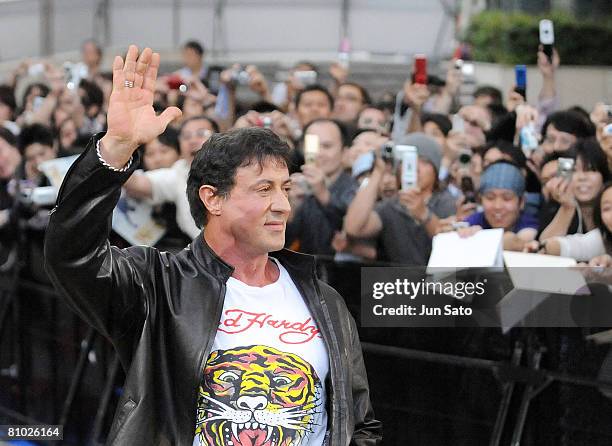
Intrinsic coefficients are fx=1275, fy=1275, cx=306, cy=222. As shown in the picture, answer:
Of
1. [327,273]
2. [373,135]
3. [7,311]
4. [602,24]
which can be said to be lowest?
[7,311]

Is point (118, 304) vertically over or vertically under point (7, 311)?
over

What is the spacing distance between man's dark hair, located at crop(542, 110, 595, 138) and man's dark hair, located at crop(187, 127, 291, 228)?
378 cm

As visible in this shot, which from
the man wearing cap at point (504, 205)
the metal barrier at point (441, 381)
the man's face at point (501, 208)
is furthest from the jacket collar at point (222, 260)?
the man's face at point (501, 208)

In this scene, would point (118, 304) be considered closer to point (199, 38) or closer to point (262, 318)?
point (262, 318)

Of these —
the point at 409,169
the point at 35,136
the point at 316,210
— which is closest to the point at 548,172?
the point at 409,169

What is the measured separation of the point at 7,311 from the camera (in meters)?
7.77

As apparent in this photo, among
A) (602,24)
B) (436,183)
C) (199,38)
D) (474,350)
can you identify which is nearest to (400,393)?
(474,350)

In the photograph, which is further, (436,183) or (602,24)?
(602,24)

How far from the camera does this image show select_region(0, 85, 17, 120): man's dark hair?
11.1m

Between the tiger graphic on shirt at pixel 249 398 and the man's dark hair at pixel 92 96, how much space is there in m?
7.91

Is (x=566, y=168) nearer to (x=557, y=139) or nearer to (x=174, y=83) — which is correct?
Answer: (x=557, y=139)

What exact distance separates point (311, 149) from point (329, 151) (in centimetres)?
32

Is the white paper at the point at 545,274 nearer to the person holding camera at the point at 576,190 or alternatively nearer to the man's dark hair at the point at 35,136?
the person holding camera at the point at 576,190

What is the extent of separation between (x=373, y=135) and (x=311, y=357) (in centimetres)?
395
